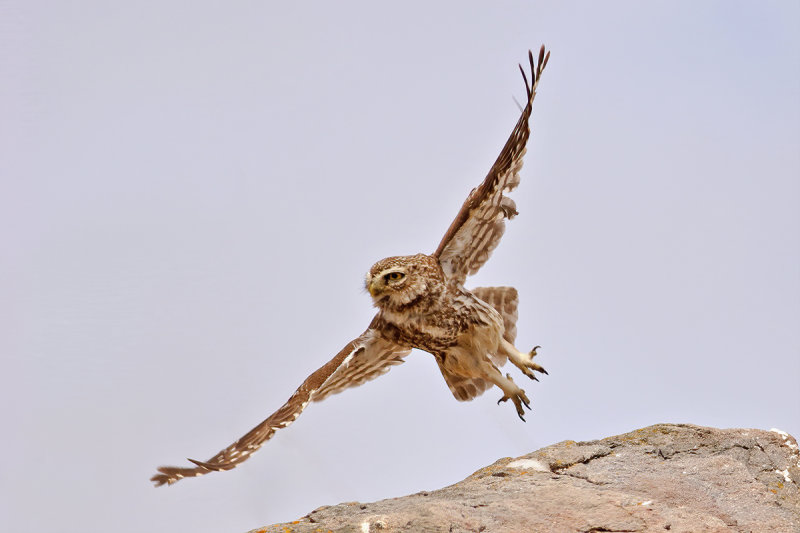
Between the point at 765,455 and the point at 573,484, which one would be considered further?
the point at 765,455

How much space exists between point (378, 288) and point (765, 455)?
11.0ft

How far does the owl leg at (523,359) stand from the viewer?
780 cm

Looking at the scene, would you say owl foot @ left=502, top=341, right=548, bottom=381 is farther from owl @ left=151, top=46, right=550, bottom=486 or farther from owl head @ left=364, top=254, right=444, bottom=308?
owl head @ left=364, top=254, right=444, bottom=308

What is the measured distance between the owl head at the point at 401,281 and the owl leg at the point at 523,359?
79cm

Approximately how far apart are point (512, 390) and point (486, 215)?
1530 mm

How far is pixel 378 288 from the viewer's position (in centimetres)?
742

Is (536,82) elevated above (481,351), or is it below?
above

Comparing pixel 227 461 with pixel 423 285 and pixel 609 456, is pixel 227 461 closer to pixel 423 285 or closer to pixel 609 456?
pixel 423 285

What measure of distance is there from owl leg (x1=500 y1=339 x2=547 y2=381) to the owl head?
788mm

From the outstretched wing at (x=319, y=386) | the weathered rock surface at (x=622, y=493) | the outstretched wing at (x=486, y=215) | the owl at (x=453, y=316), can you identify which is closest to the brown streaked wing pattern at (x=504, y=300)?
the owl at (x=453, y=316)

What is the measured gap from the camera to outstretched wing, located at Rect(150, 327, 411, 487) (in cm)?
638

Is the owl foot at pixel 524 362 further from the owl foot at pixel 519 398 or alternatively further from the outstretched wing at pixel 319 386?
the outstretched wing at pixel 319 386

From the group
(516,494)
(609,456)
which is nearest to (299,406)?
(516,494)

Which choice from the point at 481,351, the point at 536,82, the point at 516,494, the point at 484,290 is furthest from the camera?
the point at 484,290
